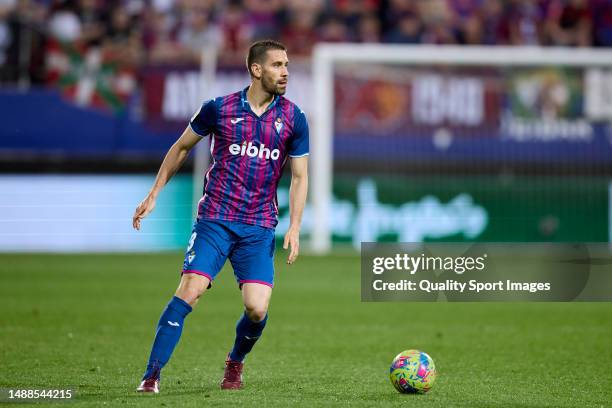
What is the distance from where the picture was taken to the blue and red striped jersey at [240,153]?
691 centimetres

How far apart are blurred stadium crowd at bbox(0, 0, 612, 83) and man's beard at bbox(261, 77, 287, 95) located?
13079mm

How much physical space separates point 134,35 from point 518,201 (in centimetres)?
778

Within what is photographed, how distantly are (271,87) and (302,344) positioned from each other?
10.9 feet

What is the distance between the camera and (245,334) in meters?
7.02

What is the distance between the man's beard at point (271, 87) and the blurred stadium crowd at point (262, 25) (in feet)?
42.9

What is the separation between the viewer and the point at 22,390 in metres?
6.71

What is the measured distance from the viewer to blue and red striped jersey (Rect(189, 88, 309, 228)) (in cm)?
691

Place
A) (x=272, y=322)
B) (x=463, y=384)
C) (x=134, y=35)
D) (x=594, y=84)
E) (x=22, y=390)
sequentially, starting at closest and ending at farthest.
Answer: (x=22, y=390), (x=463, y=384), (x=272, y=322), (x=594, y=84), (x=134, y=35)

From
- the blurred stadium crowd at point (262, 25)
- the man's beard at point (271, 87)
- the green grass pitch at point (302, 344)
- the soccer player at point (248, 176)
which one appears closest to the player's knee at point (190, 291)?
the soccer player at point (248, 176)

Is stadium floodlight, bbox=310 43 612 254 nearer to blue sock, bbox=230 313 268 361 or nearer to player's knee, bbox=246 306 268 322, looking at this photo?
blue sock, bbox=230 313 268 361

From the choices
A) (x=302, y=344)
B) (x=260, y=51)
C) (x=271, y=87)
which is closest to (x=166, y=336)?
(x=271, y=87)

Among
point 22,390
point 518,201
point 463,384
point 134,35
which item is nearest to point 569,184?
point 518,201

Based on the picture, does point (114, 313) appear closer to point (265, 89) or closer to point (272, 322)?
point (272, 322)

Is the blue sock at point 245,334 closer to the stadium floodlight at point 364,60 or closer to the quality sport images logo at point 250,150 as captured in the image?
the quality sport images logo at point 250,150
